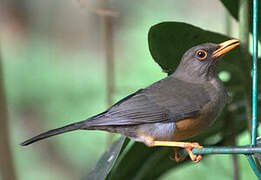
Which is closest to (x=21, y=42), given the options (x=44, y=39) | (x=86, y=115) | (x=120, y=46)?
(x=44, y=39)

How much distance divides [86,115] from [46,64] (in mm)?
1253

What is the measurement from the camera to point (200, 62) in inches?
118

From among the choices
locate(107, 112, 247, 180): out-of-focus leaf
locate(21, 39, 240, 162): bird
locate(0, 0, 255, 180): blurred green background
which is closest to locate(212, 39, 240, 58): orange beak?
locate(21, 39, 240, 162): bird

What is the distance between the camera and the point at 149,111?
2789mm

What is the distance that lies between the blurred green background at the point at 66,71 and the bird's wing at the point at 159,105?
2.90 metres

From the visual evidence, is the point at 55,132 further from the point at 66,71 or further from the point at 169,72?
the point at 66,71

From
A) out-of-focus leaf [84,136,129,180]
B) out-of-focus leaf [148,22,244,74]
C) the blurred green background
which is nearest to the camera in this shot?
out-of-focus leaf [84,136,129,180]

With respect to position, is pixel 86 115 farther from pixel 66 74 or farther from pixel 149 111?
pixel 149 111

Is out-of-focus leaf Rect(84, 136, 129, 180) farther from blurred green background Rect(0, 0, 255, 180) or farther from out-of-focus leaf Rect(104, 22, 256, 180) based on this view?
blurred green background Rect(0, 0, 255, 180)

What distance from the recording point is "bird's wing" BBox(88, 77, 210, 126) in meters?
2.71

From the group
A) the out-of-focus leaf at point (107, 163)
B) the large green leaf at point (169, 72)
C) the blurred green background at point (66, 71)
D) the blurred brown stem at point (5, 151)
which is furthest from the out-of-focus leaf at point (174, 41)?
the blurred green background at point (66, 71)

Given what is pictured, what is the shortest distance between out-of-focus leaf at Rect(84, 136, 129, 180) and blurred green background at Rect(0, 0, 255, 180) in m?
3.12

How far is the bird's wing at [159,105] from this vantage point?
271cm

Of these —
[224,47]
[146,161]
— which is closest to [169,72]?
[224,47]
